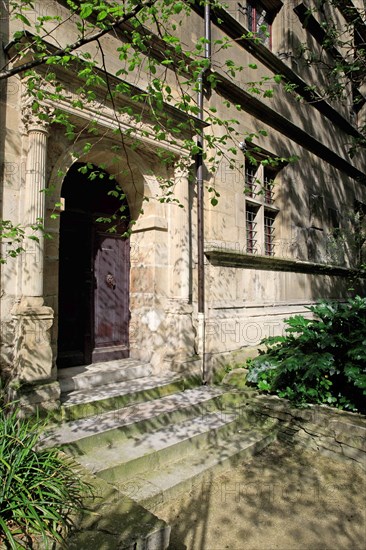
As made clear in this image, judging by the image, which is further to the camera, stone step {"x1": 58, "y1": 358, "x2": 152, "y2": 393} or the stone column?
stone step {"x1": 58, "y1": 358, "x2": 152, "y2": 393}

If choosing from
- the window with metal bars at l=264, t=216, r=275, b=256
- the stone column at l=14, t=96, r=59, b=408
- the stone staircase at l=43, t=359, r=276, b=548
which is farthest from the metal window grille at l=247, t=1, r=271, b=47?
the stone staircase at l=43, t=359, r=276, b=548

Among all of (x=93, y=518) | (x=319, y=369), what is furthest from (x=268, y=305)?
(x=93, y=518)

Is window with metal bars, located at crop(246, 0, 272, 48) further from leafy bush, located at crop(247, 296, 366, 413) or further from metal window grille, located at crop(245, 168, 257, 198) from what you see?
leafy bush, located at crop(247, 296, 366, 413)

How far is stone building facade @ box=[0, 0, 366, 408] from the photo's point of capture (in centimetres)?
343

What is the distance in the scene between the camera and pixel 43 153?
3.46 m

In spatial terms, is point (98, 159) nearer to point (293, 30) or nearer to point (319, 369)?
point (319, 369)

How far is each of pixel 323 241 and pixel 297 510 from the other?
6995 millimetres

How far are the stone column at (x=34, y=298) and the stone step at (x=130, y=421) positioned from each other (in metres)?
0.42

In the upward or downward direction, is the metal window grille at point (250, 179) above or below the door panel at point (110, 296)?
above

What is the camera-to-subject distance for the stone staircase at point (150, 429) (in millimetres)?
2822

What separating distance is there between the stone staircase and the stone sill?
1.95 m

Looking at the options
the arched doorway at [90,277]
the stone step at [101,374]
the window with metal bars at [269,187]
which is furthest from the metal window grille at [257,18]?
the stone step at [101,374]

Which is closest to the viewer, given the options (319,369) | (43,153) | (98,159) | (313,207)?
(43,153)

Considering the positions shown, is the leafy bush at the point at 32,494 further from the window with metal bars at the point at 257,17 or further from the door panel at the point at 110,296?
the window with metal bars at the point at 257,17
